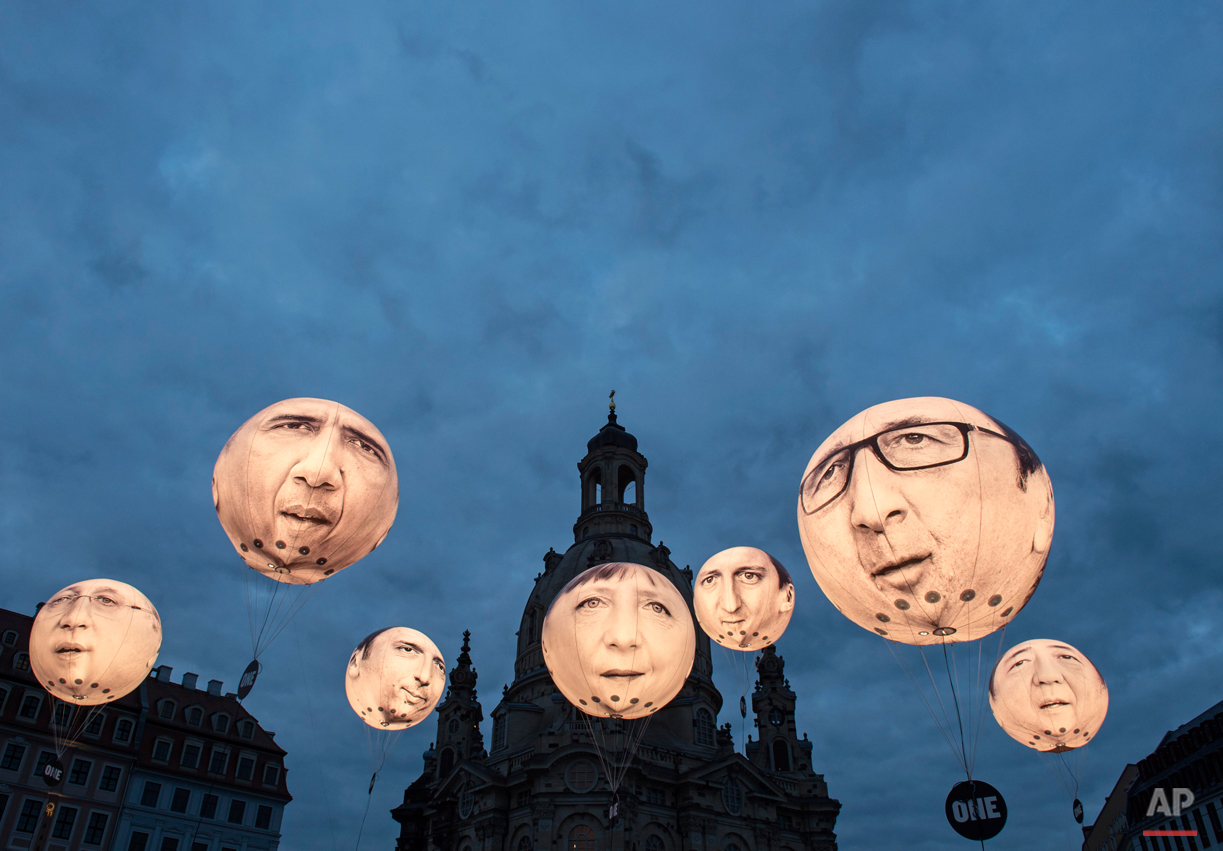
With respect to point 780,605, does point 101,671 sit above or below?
below

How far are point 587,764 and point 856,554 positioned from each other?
3957 centimetres

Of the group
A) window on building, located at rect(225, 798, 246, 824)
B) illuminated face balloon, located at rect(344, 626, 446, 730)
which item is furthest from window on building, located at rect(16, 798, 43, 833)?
illuminated face balloon, located at rect(344, 626, 446, 730)

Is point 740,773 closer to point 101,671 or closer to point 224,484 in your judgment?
point 101,671

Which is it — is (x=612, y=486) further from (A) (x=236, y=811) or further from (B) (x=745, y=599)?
(B) (x=745, y=599)

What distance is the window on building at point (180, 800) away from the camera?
43844 millimetres

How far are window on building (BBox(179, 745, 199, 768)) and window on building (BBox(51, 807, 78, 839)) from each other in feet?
19.0

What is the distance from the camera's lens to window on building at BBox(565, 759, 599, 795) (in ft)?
140

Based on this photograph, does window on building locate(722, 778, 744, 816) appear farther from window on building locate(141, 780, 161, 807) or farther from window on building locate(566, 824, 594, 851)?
window on building locate(141, 780, 161, 807)

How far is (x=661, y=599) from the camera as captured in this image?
14.4 metres

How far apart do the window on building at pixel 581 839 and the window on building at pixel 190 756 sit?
24.6m

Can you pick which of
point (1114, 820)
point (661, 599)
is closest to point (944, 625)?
point (661, 599)

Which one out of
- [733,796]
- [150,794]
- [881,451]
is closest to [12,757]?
[150,794]

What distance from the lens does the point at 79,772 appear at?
40.9 meters

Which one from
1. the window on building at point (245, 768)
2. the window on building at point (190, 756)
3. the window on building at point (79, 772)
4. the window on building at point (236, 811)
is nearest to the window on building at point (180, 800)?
the window on building at point (190, 756)
